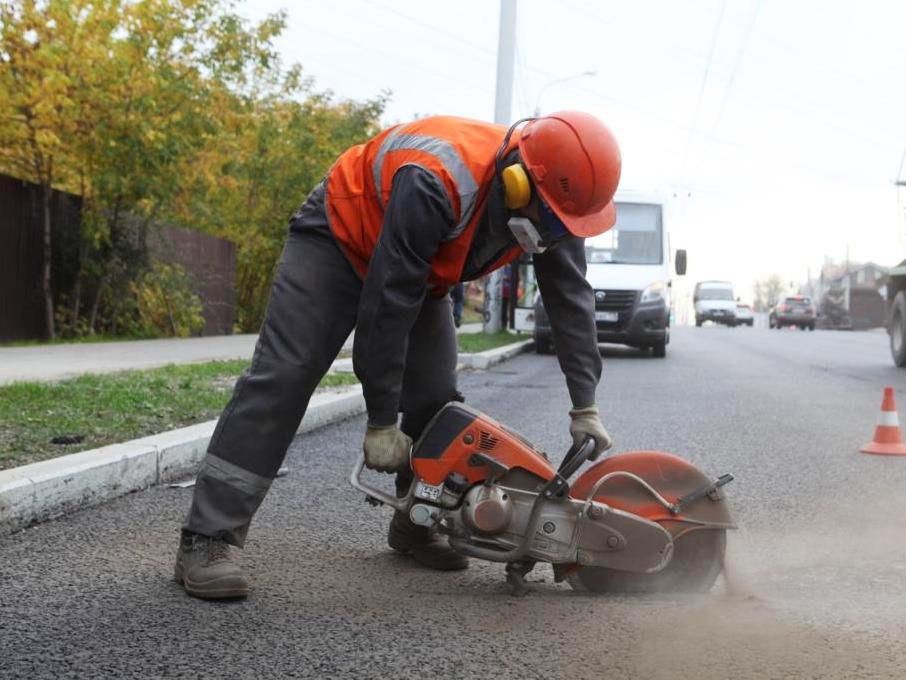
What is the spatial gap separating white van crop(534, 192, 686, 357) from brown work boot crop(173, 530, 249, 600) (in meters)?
13.3

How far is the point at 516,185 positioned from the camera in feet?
10.1

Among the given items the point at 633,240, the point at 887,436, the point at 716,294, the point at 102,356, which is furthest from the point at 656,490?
the point at 716,294

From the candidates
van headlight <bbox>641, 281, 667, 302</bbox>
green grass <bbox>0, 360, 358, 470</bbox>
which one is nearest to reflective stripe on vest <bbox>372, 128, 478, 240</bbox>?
green grass <bbox>0, 360, 358, 470</bbox>

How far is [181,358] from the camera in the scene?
39.3 feet

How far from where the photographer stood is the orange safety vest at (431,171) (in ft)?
10.2

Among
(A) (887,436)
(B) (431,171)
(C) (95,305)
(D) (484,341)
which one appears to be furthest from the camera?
(D) (484,341)

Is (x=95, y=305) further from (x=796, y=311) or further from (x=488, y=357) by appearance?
(x=796, y=311)

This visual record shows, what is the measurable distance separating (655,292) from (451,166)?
14414 mm

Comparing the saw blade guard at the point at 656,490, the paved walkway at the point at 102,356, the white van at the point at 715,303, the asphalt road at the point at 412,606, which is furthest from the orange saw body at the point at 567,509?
the white van at the point at 715,303

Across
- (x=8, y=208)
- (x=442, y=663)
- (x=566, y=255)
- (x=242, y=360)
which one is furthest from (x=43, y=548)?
(x=8, y=208)

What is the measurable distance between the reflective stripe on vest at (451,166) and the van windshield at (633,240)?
47.7 ft

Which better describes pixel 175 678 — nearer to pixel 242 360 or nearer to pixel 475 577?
pixel 475 577

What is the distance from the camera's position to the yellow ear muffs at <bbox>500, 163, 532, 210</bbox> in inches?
121

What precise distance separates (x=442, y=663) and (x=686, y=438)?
489 centimetres
